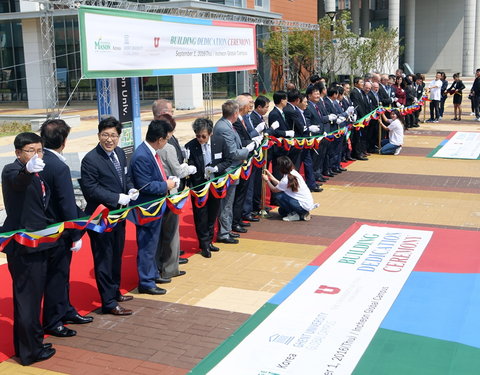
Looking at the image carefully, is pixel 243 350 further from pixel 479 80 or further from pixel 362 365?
pixel 479 80

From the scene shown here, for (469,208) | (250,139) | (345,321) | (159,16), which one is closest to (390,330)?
(345,321)

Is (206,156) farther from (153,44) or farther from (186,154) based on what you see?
(153,44)

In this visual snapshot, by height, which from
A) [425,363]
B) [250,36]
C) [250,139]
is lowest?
[425,363]

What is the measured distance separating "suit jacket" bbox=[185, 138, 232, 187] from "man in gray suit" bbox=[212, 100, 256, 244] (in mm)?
62

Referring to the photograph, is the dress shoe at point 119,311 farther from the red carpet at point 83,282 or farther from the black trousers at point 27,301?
the black trousers at point 27,301

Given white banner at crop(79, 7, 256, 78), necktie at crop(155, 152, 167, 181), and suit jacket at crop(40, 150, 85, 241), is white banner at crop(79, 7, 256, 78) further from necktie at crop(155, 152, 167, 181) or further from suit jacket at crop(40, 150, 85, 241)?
suit jacket at crop(40, 150, 85, 241)

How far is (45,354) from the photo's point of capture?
5336 mm

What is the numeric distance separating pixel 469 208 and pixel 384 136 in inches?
282

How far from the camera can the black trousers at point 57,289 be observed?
5.71 metres

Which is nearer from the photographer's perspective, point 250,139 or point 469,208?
point 250,139

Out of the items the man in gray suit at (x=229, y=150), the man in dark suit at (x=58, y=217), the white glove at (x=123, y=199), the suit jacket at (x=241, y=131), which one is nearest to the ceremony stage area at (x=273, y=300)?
the man in dark suit at (x=58, y=217)

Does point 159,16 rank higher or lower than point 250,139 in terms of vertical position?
higher

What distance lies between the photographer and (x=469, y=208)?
10586 millimetres

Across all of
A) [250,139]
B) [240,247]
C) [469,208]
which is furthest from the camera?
[469,208]
